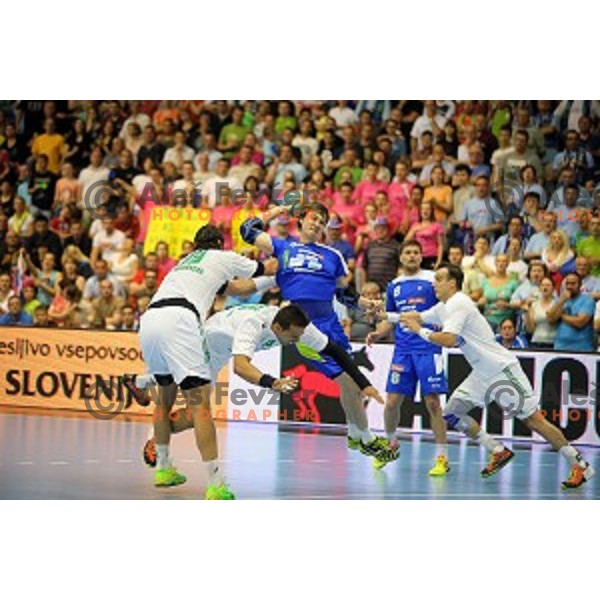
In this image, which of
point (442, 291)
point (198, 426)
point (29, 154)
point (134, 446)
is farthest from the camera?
point (29, 154)

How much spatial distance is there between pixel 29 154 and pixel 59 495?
12413 millimetres

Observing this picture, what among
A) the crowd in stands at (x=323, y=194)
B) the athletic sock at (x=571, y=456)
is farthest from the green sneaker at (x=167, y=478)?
the crowd in stands at (x=323, y=194)

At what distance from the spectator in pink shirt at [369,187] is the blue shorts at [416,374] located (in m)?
6.12

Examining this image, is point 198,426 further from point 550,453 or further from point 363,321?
point 363,321

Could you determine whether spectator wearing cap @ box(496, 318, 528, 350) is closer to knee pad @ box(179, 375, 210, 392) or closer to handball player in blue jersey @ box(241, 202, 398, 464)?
handball player in blue jersey @ box(241, 202, 398, 464)

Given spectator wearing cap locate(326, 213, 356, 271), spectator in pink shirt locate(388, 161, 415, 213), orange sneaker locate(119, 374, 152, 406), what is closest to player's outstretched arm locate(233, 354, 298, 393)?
orange sneaker locate(119, 374, 152, 406)

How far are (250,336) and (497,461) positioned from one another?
2970mm

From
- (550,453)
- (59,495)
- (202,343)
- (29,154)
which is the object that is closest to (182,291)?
(202,343)

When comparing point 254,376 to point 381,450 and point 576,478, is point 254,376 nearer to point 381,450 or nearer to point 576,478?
point 381,450

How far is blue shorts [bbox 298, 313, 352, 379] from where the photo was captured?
14.1 metres

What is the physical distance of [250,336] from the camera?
12.5 metres

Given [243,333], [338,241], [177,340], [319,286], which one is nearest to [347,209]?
[338,241]

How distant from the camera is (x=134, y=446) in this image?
16188 millimetres

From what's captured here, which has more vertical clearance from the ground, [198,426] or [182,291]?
[182,291]
